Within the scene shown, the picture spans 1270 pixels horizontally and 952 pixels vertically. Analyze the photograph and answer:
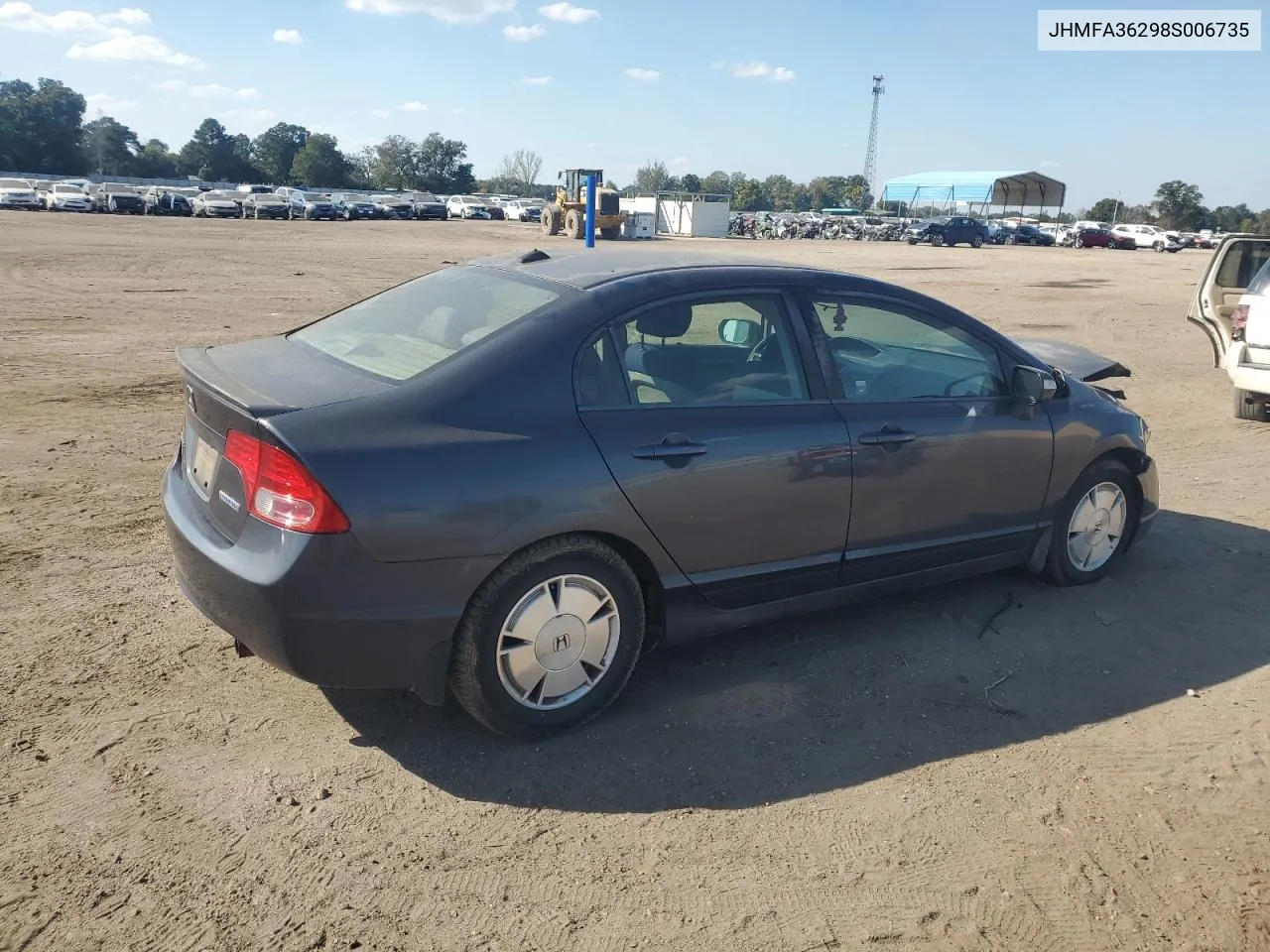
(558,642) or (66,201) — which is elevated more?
(66,201)

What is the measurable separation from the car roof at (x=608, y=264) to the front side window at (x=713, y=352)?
183 mm

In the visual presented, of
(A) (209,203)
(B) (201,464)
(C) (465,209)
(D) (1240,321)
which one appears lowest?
(B) (201,464)

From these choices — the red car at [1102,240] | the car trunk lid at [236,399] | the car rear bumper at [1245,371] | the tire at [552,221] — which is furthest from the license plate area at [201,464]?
the red car at [1102,240]

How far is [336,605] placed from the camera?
3.05 meters

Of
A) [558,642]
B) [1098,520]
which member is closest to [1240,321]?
[1098,520]

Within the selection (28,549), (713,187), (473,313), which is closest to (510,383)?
(473,313)

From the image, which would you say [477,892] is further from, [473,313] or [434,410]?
[473,313]

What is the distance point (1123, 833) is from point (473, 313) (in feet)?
9.44

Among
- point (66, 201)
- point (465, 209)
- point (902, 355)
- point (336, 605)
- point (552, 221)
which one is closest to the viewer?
point (336, 605)

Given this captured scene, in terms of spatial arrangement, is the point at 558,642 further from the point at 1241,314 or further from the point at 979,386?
the point at 1241,314

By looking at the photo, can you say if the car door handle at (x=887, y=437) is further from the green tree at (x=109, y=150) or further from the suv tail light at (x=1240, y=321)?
the green tree at (x=109, y=150)

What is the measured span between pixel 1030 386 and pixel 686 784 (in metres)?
2.54

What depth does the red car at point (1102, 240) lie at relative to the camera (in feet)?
204

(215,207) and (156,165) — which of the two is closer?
(215,207)
